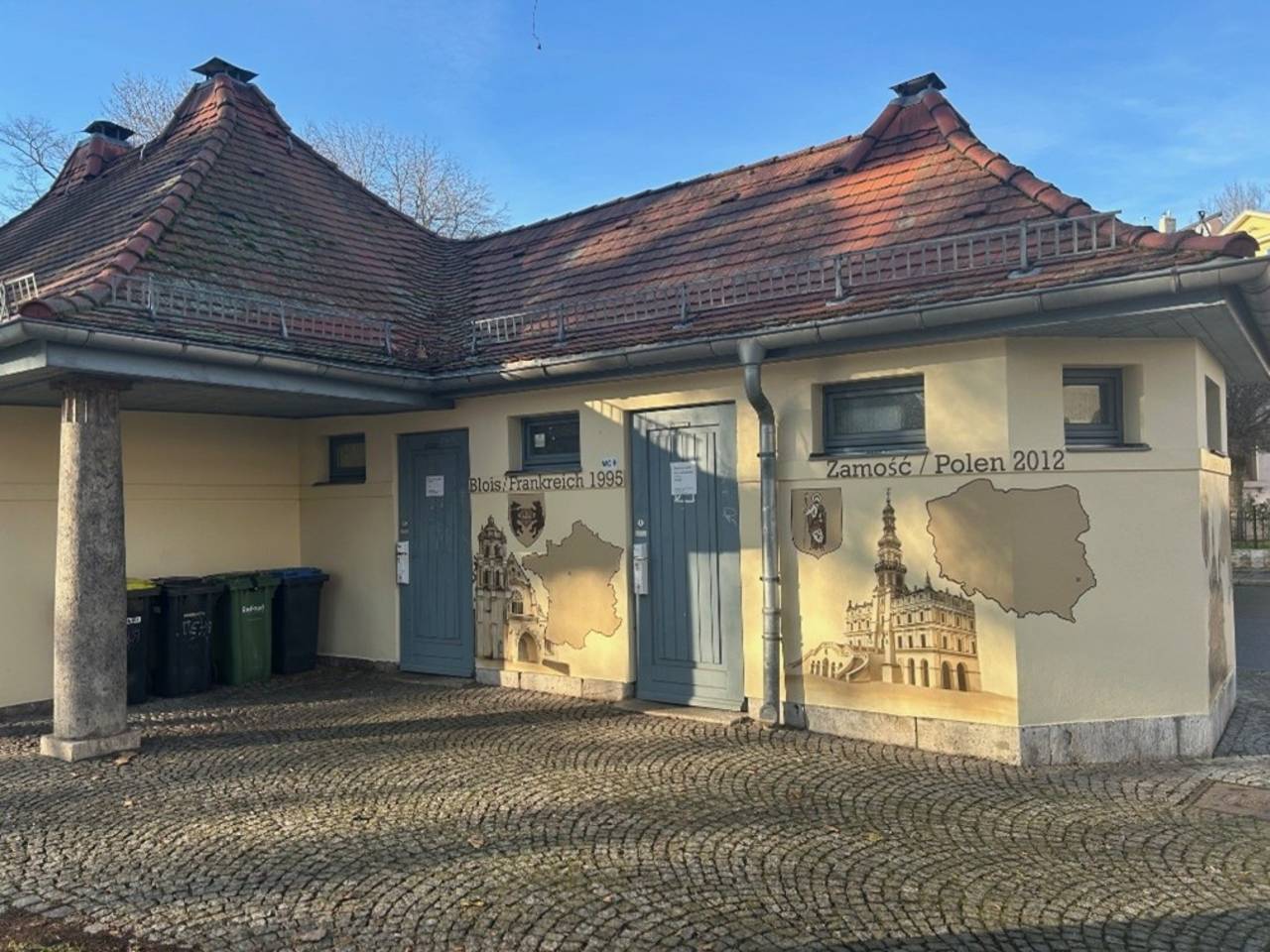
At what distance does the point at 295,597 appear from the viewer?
10047 mm

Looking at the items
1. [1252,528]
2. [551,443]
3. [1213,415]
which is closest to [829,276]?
[551,443]

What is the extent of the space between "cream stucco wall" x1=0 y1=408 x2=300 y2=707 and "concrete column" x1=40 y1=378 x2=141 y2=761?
2.03 metres

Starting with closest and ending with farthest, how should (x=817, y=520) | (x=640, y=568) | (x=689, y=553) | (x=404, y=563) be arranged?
(x=817, y=520), (x=689, y=553), (x=640, y=568), (x=404, y=563)

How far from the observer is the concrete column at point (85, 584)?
681 centimetres

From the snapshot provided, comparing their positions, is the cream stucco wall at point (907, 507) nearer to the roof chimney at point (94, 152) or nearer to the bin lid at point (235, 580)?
the bin lid at point (235, 580)

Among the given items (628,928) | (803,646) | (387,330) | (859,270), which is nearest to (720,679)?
(803,646)

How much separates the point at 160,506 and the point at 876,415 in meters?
6.91

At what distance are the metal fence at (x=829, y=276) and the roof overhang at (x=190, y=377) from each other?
3.91ft

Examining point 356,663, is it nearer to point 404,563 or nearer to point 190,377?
point 404,563

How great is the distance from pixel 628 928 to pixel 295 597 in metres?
6.97

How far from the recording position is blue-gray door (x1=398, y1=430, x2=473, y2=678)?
9445 millimetres

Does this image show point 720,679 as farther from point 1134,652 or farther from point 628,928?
point 628,928

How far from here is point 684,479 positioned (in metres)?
8.07

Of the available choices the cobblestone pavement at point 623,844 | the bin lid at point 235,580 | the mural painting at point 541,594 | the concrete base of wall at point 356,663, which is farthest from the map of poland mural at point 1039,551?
the bin lid at point 235,580
